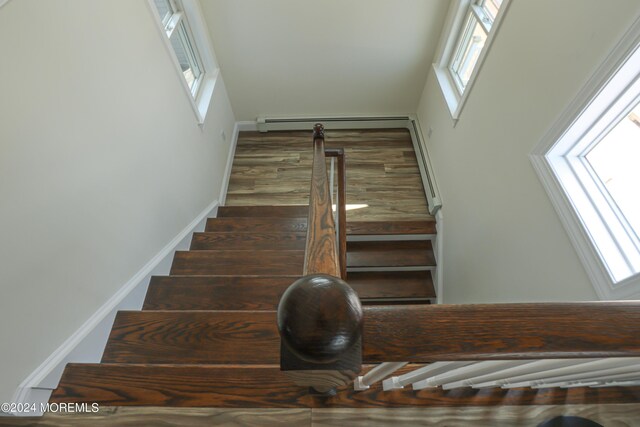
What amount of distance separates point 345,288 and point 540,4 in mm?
1930

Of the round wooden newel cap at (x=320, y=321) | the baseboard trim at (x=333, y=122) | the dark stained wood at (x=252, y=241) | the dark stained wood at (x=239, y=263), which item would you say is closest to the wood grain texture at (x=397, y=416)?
the round wooden newel cap at (x=320, y=321)

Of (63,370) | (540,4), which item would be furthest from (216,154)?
(540,4)

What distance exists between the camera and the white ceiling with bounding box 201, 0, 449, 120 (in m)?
3.00

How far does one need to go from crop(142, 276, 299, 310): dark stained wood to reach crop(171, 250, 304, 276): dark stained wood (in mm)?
232

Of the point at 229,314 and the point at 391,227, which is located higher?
the point at 391,227

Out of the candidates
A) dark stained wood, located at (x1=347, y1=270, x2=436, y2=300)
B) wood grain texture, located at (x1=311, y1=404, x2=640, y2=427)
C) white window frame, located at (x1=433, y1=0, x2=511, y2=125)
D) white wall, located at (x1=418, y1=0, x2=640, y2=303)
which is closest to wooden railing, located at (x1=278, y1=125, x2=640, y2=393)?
wood grain texture, located at (x1=311, y1=404, x2=640, y2=427)

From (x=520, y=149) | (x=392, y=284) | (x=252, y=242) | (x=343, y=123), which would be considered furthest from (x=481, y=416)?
(x=343, y=123)

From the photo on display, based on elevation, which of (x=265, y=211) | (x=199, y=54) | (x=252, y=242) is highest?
(x=199, y=54)

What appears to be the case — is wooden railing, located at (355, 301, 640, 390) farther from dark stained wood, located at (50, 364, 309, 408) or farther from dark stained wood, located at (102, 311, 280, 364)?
dark stained wood, located at (102, 311, 280, 364)

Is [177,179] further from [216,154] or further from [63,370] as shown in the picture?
[63,370]

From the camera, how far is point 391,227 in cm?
301

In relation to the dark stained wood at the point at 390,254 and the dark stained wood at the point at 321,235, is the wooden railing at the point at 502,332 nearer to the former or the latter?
the dark stained wood at the point at 321,235

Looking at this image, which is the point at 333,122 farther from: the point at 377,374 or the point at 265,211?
the point at 377,374

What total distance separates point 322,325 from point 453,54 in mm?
3383
